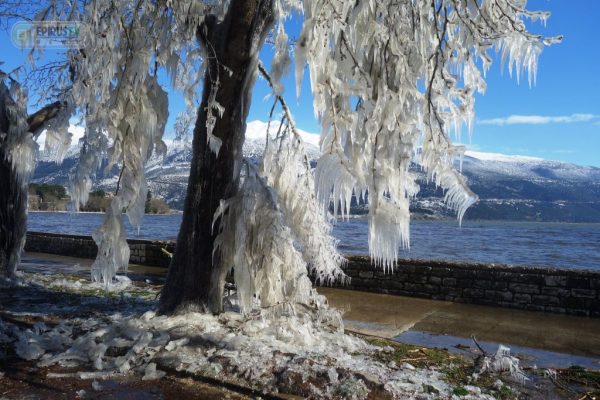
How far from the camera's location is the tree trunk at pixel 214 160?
5.33 m

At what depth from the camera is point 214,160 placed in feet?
18.2

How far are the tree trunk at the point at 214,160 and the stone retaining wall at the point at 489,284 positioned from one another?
186 inches

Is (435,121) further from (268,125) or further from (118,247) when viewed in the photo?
(118,247)

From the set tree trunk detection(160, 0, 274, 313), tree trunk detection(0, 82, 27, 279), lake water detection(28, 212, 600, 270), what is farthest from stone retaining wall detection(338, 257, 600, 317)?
tree trunk detection(0, 82, 27, 279)

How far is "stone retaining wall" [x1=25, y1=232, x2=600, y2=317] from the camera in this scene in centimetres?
795

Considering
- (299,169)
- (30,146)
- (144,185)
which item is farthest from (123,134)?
(30,146)

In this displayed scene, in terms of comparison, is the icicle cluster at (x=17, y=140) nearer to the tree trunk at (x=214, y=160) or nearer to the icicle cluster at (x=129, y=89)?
the icicle cluster at (x=129, y=89)

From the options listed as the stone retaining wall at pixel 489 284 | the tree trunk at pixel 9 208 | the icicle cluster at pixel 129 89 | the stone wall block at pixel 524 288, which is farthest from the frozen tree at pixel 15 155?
the stone wall block at pixel 524 288

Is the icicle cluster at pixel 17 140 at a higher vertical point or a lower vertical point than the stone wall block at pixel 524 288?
higher

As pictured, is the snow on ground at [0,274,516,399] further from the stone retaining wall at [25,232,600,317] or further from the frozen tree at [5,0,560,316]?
the stone retaining wall at [25,232,600,317]

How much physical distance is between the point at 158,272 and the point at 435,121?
958cm

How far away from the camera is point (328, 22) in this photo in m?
3.72

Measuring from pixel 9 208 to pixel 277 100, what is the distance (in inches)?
208

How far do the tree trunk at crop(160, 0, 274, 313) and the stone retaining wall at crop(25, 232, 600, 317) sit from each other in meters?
4.71
